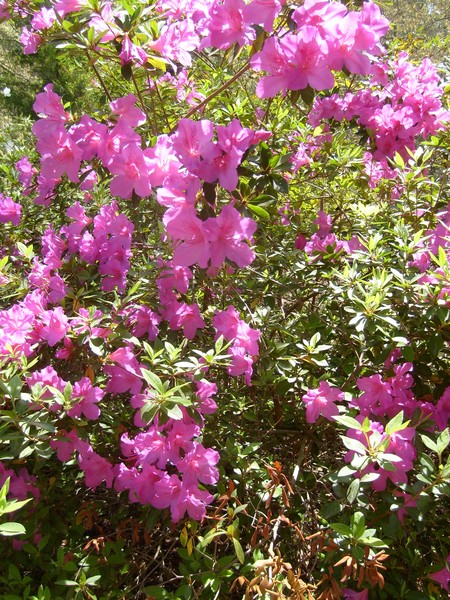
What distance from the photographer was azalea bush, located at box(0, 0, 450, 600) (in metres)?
1.42

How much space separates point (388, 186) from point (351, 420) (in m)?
1.62

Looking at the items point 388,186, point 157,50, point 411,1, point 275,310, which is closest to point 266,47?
point 157,50

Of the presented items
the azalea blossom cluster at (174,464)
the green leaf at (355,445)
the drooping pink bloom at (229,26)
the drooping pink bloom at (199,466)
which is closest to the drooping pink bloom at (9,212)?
the azalea blossom cluster at (174,464)

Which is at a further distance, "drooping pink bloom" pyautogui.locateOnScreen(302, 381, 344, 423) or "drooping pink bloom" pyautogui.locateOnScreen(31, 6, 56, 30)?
"drooping pink bloom" pyautogui.locateOnScreen(31, 6, 56, 30)

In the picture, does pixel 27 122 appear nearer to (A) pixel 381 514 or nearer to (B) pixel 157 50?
(B) pixel 157 50

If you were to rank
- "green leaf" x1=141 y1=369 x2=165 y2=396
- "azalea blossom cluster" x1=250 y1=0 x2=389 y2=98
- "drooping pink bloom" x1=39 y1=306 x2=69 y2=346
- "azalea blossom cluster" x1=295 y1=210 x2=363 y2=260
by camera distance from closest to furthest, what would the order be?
"azalea blossom cluster" x1=250 y1=0 x2=389 y2=98 → "green leaf" x1=141 y1=369 x2=165 y2=396 → "drooping pink bloom" x1=39 y1=306 x2=69 y2=346 → "azalea blossom cluster" x1=295 y1=210 x2=363 y2=260

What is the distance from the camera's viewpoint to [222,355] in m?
1.74

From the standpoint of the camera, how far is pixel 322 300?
2.11 meters

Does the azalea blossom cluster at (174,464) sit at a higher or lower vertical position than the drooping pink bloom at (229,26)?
lower

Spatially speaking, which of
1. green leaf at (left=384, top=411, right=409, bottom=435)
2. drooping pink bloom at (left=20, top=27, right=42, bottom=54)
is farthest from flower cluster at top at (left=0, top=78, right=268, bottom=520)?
drooping pink bloom at (left=20, top=27, right=42, bottom=54)

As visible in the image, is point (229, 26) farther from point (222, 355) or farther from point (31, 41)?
point (31, 41)

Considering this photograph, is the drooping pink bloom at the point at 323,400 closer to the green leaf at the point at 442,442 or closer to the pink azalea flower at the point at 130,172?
the green leaf at the point at 442,442

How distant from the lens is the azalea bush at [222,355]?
1.42 metres

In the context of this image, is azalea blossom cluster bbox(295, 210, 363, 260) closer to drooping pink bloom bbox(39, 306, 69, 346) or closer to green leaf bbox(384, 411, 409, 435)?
green leaf bbox(384, 411, 409, 435)
